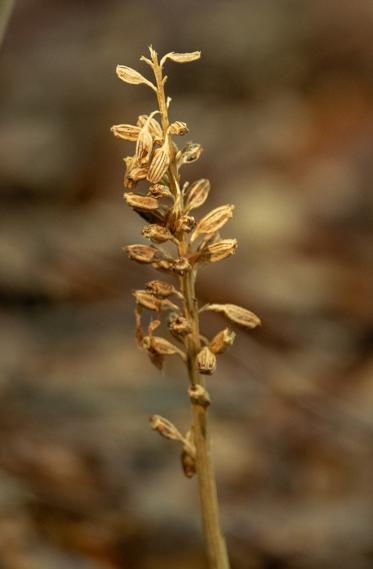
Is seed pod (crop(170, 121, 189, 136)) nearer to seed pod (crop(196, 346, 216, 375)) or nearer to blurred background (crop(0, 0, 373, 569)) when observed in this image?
seed pod (crop(196, 346, 216, 375))

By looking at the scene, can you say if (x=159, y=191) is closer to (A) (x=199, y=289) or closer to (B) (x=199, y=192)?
(B) (x=199, y=192)

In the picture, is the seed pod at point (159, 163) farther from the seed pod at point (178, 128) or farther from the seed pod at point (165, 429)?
the seed pod at point (165, 429)

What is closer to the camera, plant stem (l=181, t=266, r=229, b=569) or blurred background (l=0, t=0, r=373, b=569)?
plant stem (l=181, t=266, r=229, b=569)

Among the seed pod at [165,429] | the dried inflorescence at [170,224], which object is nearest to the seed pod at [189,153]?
the dried inflorescence at [170,224]

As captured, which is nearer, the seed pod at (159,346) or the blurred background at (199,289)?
the seed pod at (159,346)

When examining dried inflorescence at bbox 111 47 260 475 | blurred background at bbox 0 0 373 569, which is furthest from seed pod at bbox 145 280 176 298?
blurred background at bbox 0 0 373 569
